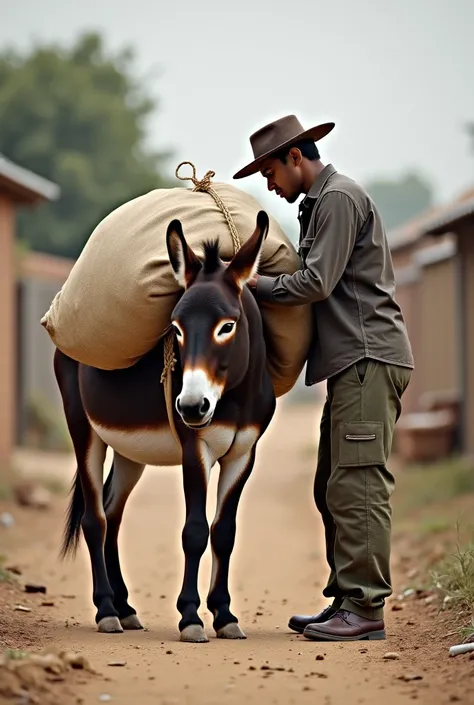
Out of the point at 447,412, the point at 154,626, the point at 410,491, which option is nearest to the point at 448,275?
the point at 447,412

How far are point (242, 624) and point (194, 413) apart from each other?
177 cm

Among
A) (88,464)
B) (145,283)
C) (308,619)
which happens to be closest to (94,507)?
(88,464)

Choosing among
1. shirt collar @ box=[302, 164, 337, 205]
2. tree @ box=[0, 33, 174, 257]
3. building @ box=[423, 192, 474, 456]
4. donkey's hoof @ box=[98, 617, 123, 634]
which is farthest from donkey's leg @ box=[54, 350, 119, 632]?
tree @ box=[0, 33, 174, 257]

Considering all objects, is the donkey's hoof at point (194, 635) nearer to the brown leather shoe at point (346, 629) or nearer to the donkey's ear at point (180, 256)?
the brown leather shoe at point (346, 629)

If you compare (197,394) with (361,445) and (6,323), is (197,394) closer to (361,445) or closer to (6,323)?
(361,445)

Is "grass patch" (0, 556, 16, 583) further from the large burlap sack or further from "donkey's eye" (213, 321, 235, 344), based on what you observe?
"donkey's eye" (213, 321, 235, 344)

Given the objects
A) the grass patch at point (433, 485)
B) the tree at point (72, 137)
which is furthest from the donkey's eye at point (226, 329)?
the tree at point (72, 137)

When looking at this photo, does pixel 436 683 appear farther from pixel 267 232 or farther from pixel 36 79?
pixel 36 79

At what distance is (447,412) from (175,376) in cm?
1044

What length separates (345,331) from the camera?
5.73 metres

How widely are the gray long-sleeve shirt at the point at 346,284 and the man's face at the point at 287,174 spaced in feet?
0.41

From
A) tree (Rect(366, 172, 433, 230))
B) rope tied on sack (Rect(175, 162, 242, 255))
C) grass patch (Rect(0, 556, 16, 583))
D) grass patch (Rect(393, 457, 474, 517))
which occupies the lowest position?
grass patch (Rect(393, 457, 474, 517))

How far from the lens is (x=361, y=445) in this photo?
5.70 metres

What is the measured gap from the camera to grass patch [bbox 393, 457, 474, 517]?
12.2 meters
